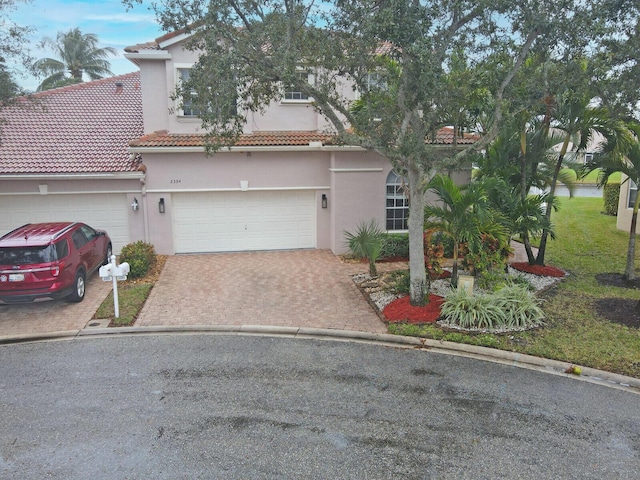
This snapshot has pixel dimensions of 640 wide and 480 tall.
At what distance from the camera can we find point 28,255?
10.1 metres

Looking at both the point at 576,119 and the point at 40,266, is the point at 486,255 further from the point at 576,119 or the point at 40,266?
the point at 40,266

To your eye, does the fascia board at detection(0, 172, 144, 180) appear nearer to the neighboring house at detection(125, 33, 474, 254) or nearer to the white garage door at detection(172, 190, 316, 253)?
the neighboring house at detection(125, 33, 474, 254)

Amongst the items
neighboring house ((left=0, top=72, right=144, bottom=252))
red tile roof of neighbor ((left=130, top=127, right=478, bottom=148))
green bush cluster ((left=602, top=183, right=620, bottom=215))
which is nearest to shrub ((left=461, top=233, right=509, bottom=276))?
red tile roof of neighbor ((left=130, top=127, right=478, bottom=148))

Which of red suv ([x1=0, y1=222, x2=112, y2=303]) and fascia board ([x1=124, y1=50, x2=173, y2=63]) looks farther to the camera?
fascia board ([x1=124, y1=50, x2=173, y2=63])

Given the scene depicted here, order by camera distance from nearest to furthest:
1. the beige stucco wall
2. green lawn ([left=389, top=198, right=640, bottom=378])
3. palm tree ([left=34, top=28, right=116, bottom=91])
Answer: green lawn ([left=389, top=198, right=640, bottom=378]) < the beige stucco wall < palm tree ([left=34, top=28, right=116, bottom=91])

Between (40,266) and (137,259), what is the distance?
10.1 ft

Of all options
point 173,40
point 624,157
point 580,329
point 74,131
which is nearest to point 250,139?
point 173,40

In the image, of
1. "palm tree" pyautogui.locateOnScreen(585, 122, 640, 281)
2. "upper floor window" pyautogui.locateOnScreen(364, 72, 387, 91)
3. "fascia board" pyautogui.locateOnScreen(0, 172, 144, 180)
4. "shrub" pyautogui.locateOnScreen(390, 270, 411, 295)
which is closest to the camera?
"upper floor window" pyautogui.locateOnScreen(364, 72, 387, 91)

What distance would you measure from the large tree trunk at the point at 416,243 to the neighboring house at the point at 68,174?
9101mm

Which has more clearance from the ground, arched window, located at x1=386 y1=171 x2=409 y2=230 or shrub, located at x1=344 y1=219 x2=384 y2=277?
arched window, located at x1=386 y1=171 x2=409 y2=230

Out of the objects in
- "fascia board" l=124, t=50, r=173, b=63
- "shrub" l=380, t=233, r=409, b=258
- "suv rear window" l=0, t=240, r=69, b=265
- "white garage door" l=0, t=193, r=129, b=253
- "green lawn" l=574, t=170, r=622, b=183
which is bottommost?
"shrub" l=380, t=233, r=409, b=258

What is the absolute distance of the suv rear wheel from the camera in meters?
11.0

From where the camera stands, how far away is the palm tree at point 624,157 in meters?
11.6

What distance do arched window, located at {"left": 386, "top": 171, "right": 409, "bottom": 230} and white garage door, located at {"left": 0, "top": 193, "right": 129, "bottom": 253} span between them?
8787 mm
